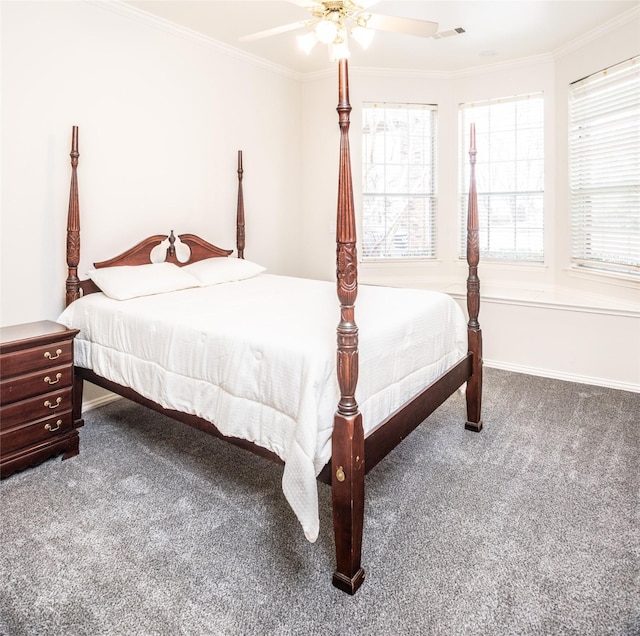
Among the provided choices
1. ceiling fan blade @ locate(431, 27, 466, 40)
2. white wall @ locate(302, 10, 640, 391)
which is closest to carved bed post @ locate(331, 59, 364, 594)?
ceiling fan blade @ locate(431, 27, 466, 40)

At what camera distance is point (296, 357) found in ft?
5.76

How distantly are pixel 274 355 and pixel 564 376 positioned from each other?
2971mm

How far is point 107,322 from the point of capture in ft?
8.77

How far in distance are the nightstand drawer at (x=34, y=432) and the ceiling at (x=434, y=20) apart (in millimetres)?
2805

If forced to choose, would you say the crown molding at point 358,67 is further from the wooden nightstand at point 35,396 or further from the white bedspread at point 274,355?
the wooden nightstand at point 35,396

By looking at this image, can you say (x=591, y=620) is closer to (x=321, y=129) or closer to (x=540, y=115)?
(x=540, y=115)

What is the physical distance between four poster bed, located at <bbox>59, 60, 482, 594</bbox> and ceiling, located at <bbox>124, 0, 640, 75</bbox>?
4.20 feet

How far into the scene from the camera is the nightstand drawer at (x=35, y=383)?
7.57ft

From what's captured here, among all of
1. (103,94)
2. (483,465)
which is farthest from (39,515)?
(103,94)

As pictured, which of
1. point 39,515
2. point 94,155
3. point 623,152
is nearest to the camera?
point 39,515

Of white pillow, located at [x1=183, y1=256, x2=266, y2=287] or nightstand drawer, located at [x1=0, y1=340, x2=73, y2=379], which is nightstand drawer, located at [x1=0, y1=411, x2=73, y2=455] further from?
white pillow, located at [x1=183, y1=256, x2=266, y2=287]

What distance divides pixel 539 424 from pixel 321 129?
3.47m

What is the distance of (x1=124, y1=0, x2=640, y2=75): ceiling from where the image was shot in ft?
10.8

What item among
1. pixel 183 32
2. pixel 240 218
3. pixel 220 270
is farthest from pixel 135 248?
pixel 183 32
